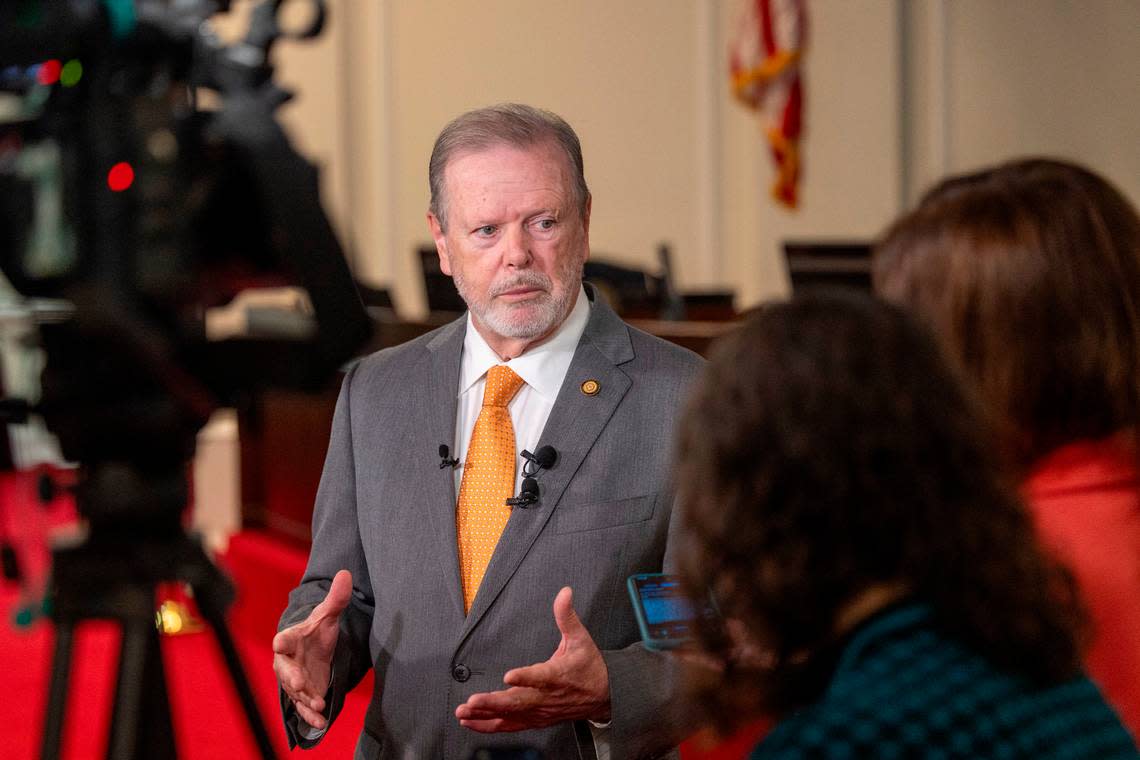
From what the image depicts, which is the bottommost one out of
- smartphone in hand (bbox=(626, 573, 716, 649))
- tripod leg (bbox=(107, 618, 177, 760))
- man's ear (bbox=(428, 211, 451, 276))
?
smartphone in hand (bbox=(626, 573, 716, 649))

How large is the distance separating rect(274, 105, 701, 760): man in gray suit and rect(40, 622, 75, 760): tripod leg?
20.5 inches

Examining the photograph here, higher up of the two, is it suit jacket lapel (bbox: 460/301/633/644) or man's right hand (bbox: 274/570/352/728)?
suit jacket lapel (bbox: 460/301/633/644)

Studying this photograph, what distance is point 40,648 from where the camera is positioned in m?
4.73

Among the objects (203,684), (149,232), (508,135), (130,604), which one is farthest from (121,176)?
(203,684)

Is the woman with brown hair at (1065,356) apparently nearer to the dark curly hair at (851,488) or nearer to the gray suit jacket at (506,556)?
the dark curly hair at (851,488)

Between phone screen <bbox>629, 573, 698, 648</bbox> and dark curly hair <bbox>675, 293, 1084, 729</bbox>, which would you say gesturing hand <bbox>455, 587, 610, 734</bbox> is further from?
dark curly hair <bbox>675, 293, 1084, 729</bbox>

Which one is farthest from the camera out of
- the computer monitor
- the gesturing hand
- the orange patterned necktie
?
the computer monitor

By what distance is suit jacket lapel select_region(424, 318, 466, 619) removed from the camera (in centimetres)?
168

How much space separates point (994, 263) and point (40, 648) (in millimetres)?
4237

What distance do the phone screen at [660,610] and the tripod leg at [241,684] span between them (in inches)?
15.8

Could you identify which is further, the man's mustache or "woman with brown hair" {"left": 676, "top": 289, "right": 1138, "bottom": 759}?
the man's mustache

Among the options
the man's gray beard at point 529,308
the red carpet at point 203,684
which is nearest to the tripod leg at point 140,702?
the man's gray beard at point 529,308

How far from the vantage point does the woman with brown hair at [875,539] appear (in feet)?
3.28

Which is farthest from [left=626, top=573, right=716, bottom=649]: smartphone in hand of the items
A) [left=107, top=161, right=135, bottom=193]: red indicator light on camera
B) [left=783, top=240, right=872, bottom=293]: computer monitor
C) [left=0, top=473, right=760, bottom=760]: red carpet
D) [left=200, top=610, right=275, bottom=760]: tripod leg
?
[left=783, top=240, right=872, bottom=293]: computer monitor
